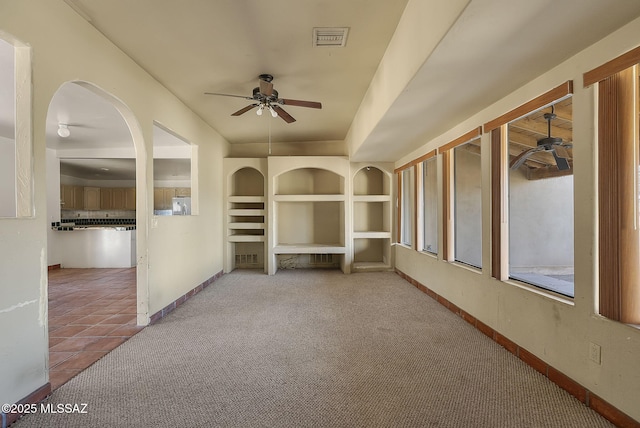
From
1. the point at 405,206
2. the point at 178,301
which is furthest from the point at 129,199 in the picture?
the point at 405,206

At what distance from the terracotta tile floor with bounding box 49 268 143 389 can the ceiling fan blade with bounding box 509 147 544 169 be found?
4.01 meters

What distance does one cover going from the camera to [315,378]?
2166 millimetres

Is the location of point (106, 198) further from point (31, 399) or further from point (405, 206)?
point (31, 399)

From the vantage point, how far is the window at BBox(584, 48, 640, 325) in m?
1.66

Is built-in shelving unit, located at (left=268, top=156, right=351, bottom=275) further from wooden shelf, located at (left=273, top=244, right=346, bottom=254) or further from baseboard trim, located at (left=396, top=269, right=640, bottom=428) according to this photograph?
baseboard trim, located at (left=396, top=269, right=640, bottom=428)

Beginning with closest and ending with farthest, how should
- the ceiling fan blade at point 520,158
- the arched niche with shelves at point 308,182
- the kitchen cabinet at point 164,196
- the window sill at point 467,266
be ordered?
the ceiling fan blade at point 520,158 → the window sill at point 467,266 → the arched niche with shelves at point 308,182 → the kitchen cabinet at point 164,196

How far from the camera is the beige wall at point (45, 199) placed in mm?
1731

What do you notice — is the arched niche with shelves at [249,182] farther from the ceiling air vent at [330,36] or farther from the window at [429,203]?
the ceiling air vent at [330,36]

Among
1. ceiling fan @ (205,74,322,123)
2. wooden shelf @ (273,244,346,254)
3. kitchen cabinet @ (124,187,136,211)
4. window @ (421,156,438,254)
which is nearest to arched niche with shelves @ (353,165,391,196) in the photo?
wooden shelf @ (273,244,346,254)

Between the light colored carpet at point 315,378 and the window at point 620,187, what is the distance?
699mm

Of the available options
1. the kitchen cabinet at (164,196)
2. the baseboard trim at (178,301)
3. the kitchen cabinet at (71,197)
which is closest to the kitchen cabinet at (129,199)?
the kitchen cabinet at (164,196)

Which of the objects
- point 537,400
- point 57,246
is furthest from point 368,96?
point 57,246

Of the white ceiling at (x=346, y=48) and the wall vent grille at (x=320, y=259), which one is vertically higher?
the white ceiling at (x=346, y=48)

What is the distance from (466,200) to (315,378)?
287 centimetres
